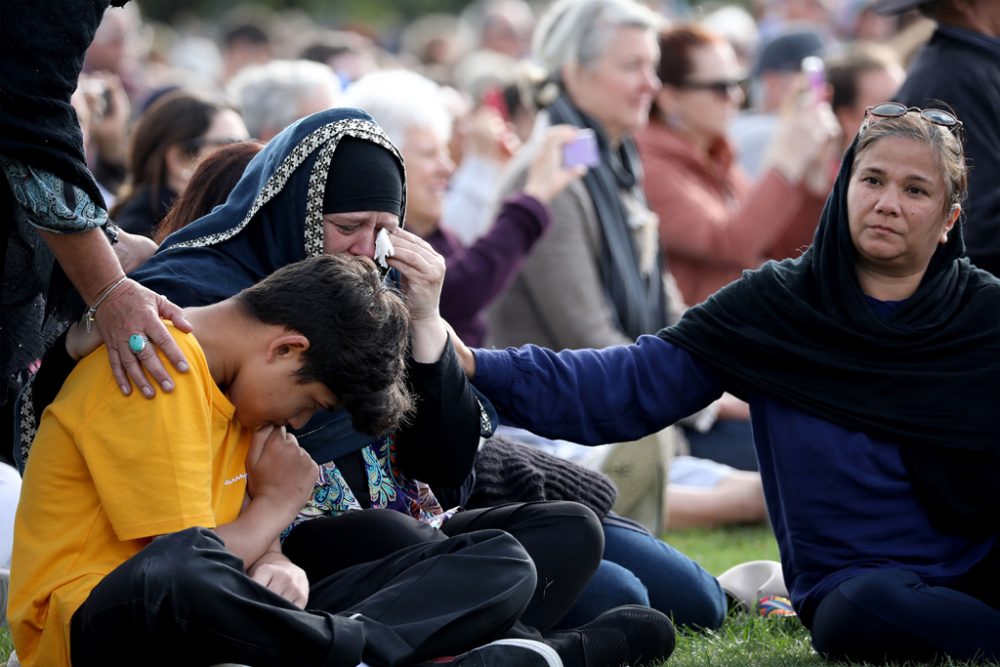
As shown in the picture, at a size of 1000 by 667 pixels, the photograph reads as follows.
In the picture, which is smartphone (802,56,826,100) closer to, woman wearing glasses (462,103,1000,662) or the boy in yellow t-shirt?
woman wearing glasses (462,103,1000,662)

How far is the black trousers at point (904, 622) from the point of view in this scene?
3969mm

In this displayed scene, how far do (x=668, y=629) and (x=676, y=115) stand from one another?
4419 millimetres

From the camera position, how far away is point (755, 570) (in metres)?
5.02

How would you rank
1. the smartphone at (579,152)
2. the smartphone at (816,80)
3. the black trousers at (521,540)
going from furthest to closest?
the smartphone at (816,80)
the smartphone at (579,152)
the black trousers at (521,540)

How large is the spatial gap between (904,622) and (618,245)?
3.25 metres

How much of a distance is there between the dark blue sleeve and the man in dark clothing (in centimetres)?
161

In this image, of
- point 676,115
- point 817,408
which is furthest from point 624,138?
point 817,408

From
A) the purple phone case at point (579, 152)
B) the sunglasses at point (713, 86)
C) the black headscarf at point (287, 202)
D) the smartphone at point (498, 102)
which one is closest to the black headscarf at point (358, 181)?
the black headscarf at point (287, 202)

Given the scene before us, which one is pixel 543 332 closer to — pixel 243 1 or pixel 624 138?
pixel 624 138

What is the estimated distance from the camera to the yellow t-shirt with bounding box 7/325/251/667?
129 inches

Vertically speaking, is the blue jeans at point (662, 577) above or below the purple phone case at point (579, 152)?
below

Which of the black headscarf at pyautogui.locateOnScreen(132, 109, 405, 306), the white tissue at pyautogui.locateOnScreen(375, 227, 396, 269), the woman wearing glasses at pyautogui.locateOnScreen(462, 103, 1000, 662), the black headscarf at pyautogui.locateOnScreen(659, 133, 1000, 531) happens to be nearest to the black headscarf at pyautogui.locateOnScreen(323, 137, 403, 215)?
the black headscarf at pyautogui.locateOnScreen(132, 109, 405, 306)

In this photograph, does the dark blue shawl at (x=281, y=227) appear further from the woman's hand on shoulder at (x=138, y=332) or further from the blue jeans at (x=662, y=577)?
the blue jeans at (x=662, y=577)

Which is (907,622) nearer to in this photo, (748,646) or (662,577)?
(748,646)
